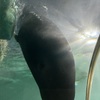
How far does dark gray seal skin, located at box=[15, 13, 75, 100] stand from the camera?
1.79 m

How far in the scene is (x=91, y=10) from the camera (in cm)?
644

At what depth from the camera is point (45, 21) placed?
2.02 metres

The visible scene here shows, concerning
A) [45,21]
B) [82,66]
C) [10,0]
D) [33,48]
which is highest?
[45,21]

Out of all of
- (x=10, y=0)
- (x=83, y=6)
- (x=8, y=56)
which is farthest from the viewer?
(x=8, y=56)

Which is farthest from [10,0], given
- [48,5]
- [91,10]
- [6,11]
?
[91,10]

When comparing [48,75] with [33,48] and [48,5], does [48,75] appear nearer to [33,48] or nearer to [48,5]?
[33,48]

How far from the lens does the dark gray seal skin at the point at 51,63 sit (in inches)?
70.5

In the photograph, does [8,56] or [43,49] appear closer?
[43,49]

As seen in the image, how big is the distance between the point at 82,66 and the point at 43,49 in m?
20.9

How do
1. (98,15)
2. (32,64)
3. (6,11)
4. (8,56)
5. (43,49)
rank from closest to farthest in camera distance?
(43,49) < (32,64) < (6,11) < (98,15) < (8,56)

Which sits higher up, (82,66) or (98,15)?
(98,15)

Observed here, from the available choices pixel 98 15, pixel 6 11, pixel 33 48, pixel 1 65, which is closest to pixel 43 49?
pixel 33 48

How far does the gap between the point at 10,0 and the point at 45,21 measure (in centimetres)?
273

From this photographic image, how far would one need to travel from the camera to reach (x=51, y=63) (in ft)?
5.92
